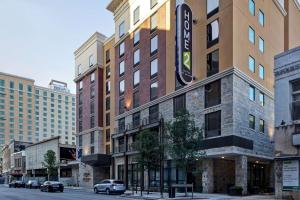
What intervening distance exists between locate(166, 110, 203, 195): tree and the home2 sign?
7010mm

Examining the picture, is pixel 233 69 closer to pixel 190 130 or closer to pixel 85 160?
pixel 190 130

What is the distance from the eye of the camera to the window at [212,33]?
3581 centimetres

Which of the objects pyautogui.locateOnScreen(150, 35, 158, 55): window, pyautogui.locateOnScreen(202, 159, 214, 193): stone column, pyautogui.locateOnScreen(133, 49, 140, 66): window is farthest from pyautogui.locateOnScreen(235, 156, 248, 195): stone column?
pyautogui.locateOnScreen(133, 49, 140, 66): window

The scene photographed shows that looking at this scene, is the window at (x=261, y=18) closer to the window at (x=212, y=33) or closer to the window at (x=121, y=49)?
the window at (x=212, y=33)

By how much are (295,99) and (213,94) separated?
11300 millimetres

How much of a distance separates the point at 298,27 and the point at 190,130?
2966 centimetres

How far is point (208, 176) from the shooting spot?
35156 millimetres

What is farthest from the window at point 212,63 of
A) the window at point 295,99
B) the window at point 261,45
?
the window at point 295,99

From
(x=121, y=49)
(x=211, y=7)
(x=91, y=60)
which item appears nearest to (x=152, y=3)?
(x=121, y=49)

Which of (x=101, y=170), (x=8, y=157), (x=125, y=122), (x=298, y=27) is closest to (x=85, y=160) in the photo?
(x=101, y=170)

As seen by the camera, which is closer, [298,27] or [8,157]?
[298,27]

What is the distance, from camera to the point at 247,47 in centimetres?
3653

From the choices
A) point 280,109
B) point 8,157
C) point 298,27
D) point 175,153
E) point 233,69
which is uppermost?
point 298,27

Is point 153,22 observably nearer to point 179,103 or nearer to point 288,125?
point 179,103
